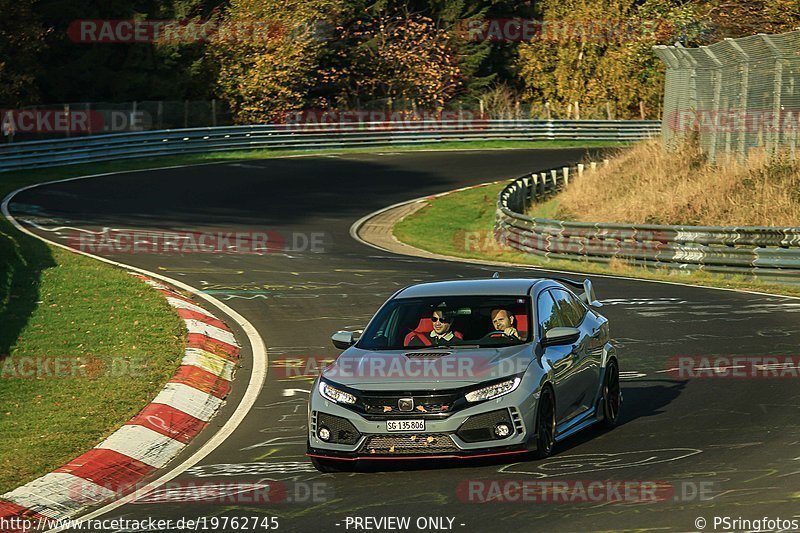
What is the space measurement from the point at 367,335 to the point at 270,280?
12782 mm

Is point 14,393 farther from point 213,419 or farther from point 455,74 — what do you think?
point 455,74

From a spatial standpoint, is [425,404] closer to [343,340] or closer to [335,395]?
[335,395]

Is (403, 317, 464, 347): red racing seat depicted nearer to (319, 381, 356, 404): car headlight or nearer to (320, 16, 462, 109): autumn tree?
(319, 381, 356, 404): car headlight

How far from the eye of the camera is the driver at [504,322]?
11336mm

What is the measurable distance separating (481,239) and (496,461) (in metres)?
25.1

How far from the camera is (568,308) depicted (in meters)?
12.5

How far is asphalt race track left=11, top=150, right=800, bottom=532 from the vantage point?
891 cm

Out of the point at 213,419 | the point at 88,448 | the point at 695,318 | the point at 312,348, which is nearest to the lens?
the point at 88,448

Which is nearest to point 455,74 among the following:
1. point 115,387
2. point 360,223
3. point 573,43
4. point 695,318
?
point 573,43

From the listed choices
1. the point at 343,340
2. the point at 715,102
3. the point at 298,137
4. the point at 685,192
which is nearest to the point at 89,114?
the point at 298,137

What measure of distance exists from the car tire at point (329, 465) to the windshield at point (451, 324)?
1171mm

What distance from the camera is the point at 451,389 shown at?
10.2 meters

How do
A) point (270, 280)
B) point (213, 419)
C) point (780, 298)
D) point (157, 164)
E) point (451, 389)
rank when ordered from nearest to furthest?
point (451, 389) < point (213, 419) < point (780, 298) < point (270, 280) < point (157, 164)

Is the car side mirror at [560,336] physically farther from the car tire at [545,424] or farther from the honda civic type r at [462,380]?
the car tire at [545,424]
